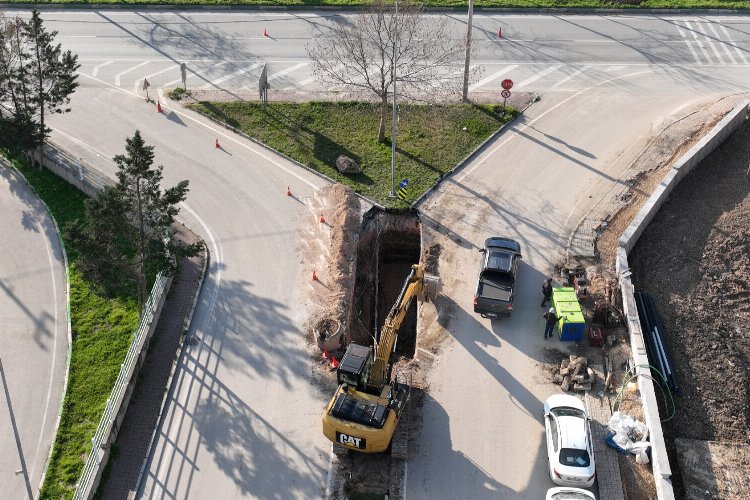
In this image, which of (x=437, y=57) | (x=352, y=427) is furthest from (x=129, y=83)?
(x=352, y=427)

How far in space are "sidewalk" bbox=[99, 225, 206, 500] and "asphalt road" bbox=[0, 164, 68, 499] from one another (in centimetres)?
242

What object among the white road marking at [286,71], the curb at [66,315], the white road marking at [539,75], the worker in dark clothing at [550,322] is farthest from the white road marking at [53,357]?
the white road marking at [539,75]

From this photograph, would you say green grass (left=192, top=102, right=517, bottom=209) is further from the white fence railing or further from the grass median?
the grass median

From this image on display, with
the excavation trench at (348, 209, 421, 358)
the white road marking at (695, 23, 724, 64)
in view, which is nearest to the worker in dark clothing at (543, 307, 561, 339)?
the excavation trench at (348, 209, 421, 358)

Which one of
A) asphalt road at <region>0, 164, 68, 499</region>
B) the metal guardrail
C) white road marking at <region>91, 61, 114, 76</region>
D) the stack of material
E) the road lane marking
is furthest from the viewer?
white road marking at <region>91, 61, 114, 76</region>

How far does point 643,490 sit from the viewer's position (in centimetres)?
2277

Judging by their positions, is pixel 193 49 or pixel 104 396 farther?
pixel 193 49

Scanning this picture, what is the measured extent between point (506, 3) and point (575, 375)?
30.9 m

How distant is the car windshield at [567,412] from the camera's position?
77.8 feet

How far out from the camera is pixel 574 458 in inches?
890

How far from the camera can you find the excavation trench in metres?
31.4

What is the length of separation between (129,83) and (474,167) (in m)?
19.8

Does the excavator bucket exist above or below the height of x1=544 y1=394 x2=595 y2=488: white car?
above

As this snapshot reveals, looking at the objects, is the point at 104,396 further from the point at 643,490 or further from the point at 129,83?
the point at 129,83
